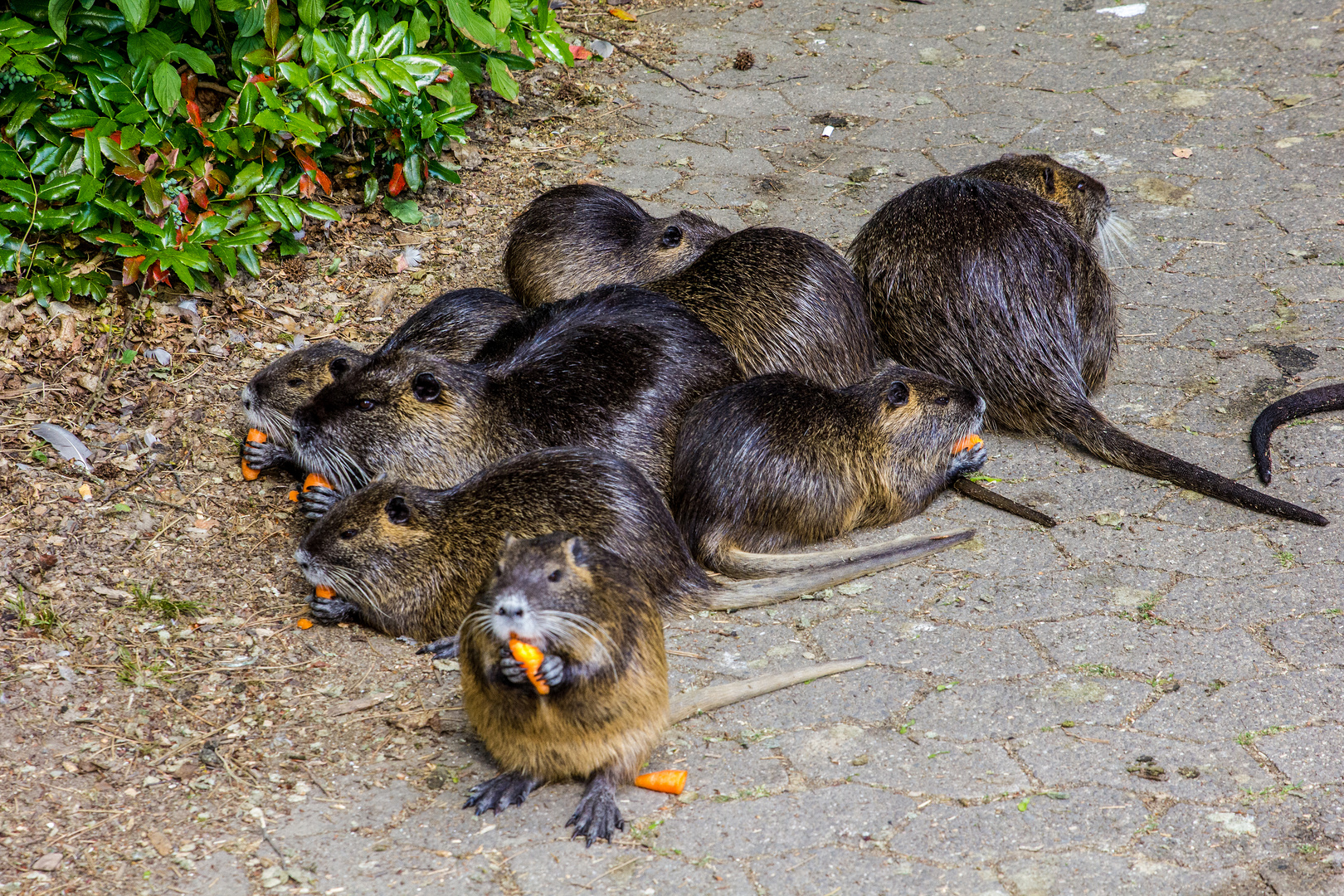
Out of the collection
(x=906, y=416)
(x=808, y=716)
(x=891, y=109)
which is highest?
(x=891, y=109)

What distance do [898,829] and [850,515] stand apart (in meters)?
1.24

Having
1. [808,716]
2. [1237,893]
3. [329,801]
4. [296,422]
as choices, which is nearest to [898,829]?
[808,716]

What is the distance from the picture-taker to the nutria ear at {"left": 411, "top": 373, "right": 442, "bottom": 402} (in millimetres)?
3531

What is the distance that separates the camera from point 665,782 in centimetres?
268

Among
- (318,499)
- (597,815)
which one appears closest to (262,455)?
(318,499)

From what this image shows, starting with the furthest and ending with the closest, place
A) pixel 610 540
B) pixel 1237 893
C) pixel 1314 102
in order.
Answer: pixel 1314 102
pixel 610 540
pixel 1237 893

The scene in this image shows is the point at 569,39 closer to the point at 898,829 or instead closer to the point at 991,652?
the point at 991,652

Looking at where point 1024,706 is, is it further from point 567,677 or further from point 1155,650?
point 567,677

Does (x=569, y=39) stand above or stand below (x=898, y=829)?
above

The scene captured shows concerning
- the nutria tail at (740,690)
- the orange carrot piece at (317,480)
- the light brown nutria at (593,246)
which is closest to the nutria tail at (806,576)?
the nutria tail at (740,690)

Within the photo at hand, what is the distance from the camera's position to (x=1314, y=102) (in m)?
5.79

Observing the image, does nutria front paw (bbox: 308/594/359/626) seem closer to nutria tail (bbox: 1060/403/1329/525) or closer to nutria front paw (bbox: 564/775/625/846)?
nutria front paw (bbox: 564/775/625/846)

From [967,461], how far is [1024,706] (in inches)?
41.4

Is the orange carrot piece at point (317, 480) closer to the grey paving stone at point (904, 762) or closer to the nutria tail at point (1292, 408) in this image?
Result: the grey paving stone at point (904, 762)
